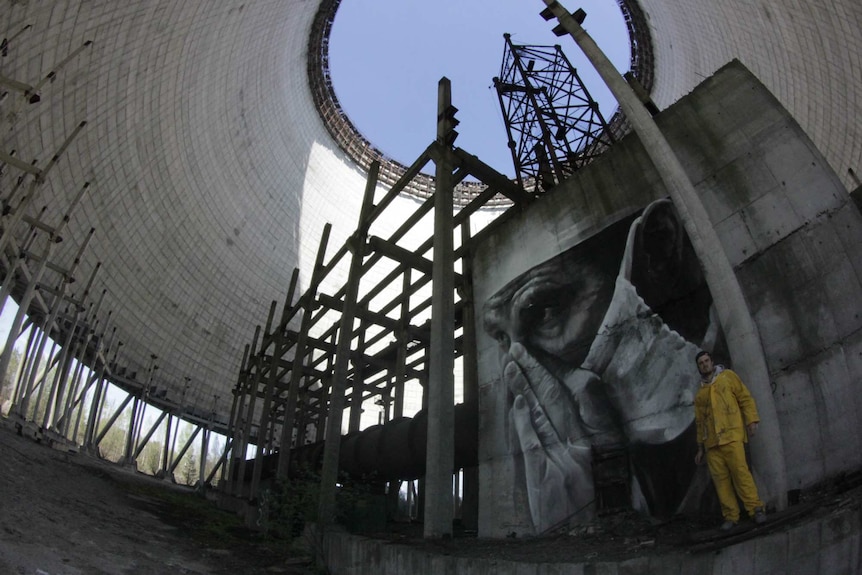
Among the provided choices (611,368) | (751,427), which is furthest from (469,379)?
(751,427)

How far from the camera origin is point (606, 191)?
7316 mm

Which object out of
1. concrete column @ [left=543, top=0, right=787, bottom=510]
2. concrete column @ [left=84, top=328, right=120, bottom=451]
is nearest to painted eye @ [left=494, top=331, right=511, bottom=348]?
concrete column @ [left=543, top=0, right=787, bottom=510]

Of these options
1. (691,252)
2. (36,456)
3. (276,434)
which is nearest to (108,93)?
(36,456)

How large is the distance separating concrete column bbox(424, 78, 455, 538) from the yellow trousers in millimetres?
3813

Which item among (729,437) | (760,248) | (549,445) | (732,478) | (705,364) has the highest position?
(760,248)

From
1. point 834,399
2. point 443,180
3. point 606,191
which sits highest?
point 443,180

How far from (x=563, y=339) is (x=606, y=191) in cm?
220

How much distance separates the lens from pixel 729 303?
4.88 metres

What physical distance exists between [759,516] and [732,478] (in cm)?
40

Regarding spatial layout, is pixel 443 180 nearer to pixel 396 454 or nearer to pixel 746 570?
pixel 396 454

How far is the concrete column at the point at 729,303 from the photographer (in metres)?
4.35

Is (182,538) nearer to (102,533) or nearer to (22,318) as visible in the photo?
(102,533)

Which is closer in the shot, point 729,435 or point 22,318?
point 729,435

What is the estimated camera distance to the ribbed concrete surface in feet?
42.4
